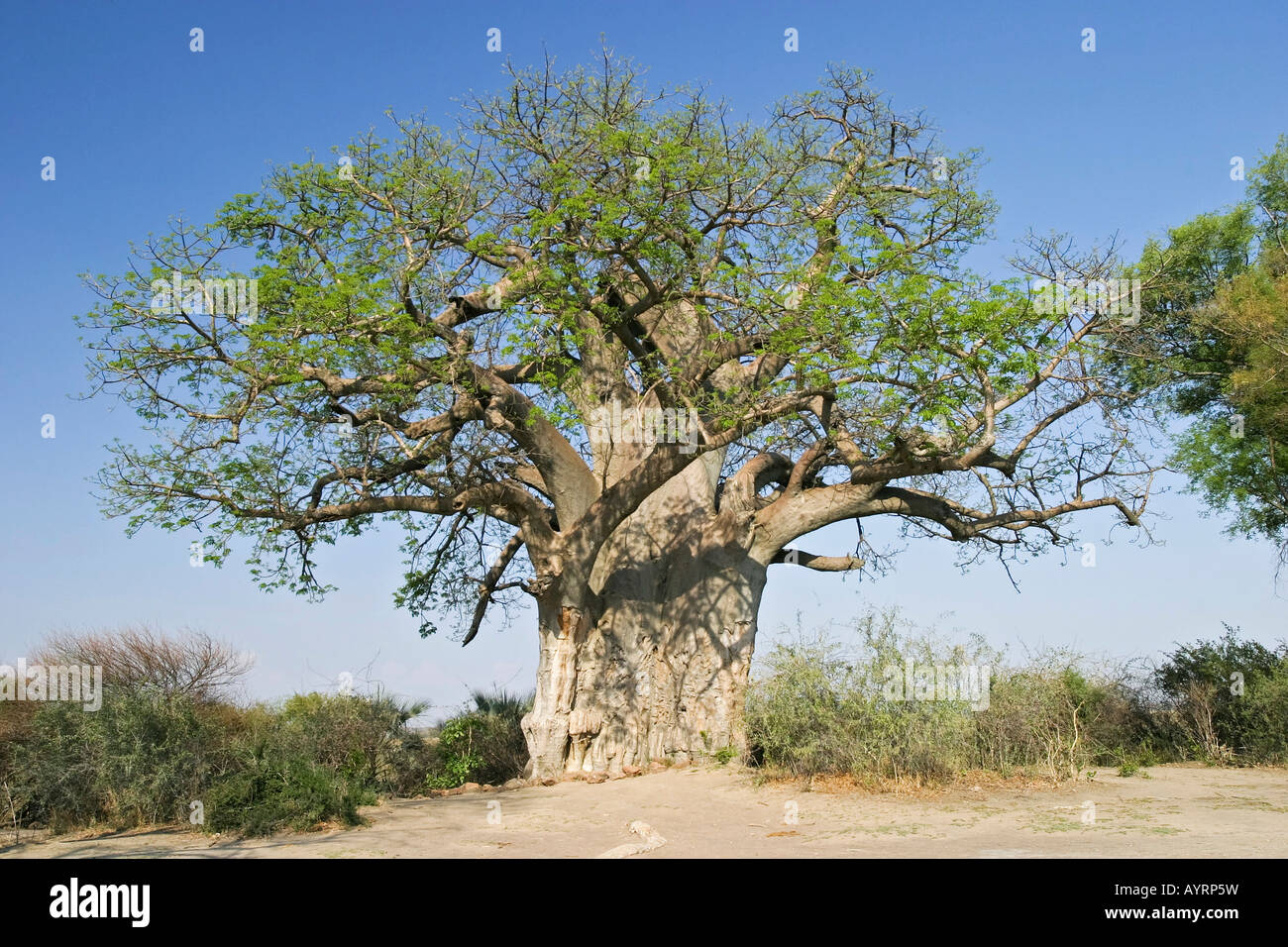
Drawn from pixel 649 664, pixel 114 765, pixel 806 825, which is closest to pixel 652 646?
pixel 649 664

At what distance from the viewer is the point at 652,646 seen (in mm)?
14695

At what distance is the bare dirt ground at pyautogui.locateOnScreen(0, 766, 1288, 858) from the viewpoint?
25.6 feet

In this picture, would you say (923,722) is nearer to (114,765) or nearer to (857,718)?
(857,718)

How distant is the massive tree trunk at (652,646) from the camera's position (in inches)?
545

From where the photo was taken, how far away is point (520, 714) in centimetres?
1720

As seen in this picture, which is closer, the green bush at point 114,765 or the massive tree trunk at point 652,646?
the green bush at point 114,765

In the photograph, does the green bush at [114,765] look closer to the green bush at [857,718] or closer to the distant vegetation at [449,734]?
the distant vegetation at [449,734]

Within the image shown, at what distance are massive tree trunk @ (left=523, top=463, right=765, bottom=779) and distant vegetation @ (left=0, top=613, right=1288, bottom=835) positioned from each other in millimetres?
908

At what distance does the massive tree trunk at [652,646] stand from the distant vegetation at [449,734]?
91 centimetres

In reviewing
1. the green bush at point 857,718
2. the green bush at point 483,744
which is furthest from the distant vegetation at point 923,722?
the green bush at point 483,744

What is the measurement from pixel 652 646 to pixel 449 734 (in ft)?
11.0

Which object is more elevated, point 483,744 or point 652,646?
point 652,646

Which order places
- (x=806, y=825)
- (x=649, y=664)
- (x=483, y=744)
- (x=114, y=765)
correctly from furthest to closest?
(x=483, y=744) < (x=649, y=664) < (x=114, y=765) < (x=806, y=825)
